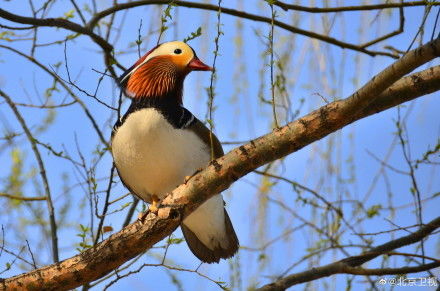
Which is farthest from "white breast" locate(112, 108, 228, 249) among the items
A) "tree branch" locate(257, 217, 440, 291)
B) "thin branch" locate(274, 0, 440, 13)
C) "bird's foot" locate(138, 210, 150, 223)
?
"thin branch" locate(274, 0, 440, 13)

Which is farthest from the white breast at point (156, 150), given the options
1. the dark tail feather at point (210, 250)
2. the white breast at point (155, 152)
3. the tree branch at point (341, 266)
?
the tree branch at point (341, 266)

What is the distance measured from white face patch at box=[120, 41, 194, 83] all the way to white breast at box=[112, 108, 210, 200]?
38 cm

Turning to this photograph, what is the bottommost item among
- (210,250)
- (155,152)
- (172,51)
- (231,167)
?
(231,167)

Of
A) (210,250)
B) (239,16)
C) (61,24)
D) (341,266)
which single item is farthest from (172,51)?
(341,266)

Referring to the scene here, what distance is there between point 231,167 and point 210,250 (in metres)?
1.02

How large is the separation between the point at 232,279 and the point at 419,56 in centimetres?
162

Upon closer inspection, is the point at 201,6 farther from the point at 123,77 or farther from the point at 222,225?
the point at 222,225

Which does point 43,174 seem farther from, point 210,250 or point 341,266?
point 341,266

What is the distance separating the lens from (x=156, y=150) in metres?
2.94

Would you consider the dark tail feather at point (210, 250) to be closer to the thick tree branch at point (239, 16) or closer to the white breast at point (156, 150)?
the white breast at point (156, 150)

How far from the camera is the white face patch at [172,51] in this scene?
10.7 feet

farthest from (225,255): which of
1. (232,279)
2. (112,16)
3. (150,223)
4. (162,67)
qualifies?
(112,16)

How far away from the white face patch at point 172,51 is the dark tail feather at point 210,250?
2.66ft

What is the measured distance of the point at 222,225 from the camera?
3.33 meters
